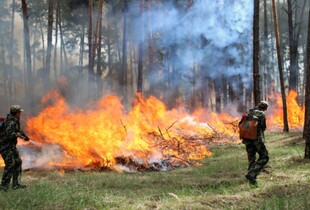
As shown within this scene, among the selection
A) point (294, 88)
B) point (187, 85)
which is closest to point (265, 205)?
point (294, 88)

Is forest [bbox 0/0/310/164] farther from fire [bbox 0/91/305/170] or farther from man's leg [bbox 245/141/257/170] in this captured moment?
man's leg [bbox 245/141/257/170]

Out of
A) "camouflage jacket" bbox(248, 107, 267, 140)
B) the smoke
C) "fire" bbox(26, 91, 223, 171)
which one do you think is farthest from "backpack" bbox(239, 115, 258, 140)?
the smoke

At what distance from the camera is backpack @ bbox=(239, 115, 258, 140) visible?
26.1 ft

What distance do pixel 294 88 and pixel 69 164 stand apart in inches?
822

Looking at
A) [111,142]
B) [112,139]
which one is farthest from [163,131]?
[111,142]

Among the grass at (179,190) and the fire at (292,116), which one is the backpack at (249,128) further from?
the fire at (292,116)

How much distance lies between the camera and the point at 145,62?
36438mm

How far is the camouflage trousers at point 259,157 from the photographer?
7.95 meters

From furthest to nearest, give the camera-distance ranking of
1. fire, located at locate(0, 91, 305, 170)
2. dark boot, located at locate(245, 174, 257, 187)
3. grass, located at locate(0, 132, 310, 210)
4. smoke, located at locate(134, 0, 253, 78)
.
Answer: smoke, located at locate(134, 0, 253, 78), fire, located at locate(0, 91, 305, 170), dark boot, located at locate(245, 174, 257, 187), grass, located at locate(0, 132, 310, 210)

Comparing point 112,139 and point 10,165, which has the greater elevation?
point 10,165

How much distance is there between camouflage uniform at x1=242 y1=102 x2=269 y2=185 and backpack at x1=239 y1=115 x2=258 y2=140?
6.4 inches

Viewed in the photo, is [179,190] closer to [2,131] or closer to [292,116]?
[2,131]

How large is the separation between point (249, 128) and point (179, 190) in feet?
7.16

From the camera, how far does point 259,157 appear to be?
8133 millimetres
